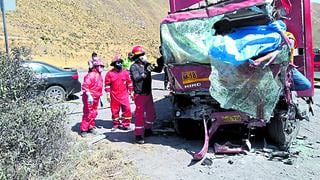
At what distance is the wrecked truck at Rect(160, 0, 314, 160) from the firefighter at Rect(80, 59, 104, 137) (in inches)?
68.9

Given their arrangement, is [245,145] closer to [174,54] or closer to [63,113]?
[174,54]

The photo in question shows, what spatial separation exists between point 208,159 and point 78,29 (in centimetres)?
4883

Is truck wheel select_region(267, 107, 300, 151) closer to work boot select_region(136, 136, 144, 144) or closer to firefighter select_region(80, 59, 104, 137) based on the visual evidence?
work boot select_region(136, 136, 144, 144)

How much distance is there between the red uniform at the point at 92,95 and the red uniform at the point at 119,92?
0.89 feet

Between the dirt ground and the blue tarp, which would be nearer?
the dirt ground

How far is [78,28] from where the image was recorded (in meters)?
54.2

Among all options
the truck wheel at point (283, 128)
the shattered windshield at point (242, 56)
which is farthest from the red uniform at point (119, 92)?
the truck wheel at point (283, 128)

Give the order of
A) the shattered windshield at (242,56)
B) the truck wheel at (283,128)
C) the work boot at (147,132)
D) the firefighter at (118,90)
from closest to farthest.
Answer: the shattered windshield at (242,56), the truck wheel at (283,128), the work boot at (147,132), the firefighter at (118,90)

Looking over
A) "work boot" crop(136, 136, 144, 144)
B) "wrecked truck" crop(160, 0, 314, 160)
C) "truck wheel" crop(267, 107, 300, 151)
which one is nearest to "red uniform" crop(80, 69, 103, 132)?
"work boot" crop(136, 136, 144, 144)

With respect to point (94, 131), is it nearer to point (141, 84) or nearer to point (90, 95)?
point (90, 95)

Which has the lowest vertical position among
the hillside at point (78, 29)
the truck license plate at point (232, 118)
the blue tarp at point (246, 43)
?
the truck license plate at point (232, 118)

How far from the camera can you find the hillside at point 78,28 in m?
36.8

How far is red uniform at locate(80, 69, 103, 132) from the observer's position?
28.2 ft

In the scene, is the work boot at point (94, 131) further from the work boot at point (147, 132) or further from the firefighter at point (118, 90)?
the work boot at point (147, 132)
